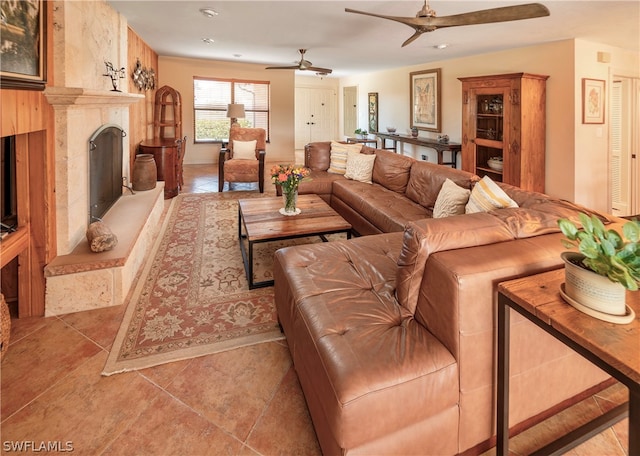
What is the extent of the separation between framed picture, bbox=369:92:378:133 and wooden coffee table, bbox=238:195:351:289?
6.53m

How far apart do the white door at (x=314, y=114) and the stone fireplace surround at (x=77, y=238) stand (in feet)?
30.3

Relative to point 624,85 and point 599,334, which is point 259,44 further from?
point 599,334

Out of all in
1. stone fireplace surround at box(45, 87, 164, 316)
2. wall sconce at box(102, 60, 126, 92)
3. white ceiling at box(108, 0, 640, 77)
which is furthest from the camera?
wall sconce at box(102, 60, 126, 92)

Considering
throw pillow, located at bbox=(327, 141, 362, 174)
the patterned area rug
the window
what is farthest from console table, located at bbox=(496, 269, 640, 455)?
the window

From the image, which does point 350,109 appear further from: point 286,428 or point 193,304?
point 286,428

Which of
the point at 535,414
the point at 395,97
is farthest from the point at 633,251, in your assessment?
the point at 395,97

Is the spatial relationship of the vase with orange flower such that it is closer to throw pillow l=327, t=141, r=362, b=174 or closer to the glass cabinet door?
throw pillow l=327, t=141, r=362, b=174

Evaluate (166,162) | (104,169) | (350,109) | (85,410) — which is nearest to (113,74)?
(104,169)

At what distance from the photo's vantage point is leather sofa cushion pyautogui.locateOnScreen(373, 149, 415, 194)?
414cm

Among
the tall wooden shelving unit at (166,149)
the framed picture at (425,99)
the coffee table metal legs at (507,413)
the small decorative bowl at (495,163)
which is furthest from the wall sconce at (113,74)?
the framed picture at (425,99)

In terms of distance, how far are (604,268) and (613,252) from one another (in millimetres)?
61

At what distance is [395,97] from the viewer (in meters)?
8.66

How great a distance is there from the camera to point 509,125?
4.84 metres

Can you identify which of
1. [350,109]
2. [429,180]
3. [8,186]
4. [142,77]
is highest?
[350,109]
